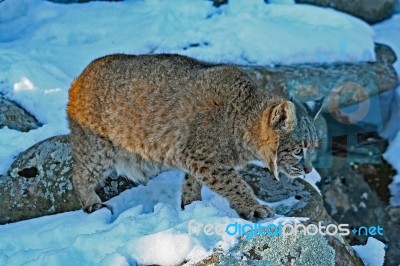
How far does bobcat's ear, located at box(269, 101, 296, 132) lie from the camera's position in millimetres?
5324

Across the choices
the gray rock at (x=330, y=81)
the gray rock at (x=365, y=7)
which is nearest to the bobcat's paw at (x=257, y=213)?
the gray rock at (x=330, y=81)

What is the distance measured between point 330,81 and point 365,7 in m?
2.42

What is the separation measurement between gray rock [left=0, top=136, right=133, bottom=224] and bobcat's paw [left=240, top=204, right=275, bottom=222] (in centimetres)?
160

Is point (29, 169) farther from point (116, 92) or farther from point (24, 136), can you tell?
point (116, 92)

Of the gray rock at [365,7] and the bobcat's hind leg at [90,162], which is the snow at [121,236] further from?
the gray rock at [365,7]

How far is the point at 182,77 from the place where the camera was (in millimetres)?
6281

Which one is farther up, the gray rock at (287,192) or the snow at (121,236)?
the snow at (121,236)

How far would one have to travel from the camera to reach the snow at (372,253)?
5.44m

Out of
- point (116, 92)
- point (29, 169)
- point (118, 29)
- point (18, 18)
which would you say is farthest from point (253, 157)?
point (18, 18)

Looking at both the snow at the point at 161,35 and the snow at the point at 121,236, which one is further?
the snow at the point at 161,35

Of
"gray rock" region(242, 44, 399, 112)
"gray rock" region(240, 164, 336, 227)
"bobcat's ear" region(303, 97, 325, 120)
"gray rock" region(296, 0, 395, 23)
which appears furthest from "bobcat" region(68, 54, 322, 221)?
"gray rock" region(296, 0, 395, 23)

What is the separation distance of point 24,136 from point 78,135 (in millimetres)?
1036

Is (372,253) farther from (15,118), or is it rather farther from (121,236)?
(15,118)

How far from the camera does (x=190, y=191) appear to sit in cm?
638
